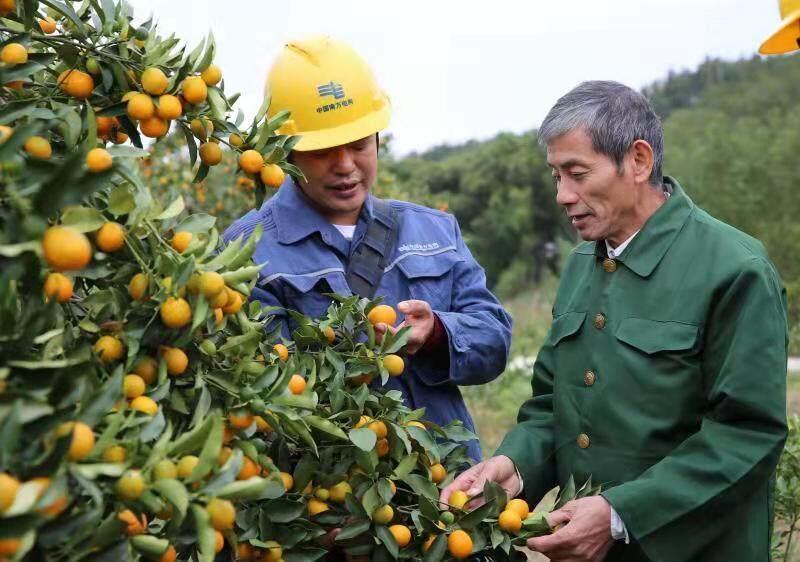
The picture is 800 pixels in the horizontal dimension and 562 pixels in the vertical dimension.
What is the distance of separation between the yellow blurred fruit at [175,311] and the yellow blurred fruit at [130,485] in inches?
9.8

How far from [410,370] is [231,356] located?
92 centimetres

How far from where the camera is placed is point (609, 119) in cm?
209

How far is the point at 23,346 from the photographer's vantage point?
117 centimetres

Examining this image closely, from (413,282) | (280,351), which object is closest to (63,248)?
(280,351)

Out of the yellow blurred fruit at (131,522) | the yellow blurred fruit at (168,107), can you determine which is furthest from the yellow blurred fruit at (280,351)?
the yellow blurred fruit at (131,522)

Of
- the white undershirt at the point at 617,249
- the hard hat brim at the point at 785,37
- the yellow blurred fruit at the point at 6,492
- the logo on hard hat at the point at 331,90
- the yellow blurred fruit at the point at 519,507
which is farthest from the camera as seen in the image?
the logo on hard hat at the point at 331,90

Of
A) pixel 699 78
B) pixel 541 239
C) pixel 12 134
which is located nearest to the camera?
pixel 12 134

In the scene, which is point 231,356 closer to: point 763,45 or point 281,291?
point 281,291

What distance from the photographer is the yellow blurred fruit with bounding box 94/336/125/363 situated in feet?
4.58

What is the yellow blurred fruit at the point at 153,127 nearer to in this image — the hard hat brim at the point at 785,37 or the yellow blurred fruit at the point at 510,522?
the yellow blurred fruit at the point at 510,522

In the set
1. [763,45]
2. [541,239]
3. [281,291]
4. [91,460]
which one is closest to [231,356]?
[91,460]

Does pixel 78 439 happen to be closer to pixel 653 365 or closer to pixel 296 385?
pixel 296 385

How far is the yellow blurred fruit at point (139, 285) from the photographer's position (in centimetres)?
142

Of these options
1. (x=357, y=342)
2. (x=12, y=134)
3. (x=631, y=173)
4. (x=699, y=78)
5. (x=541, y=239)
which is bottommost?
(x=541, y=239)
